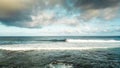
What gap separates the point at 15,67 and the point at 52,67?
118 inches

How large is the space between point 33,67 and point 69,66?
9.50 feet

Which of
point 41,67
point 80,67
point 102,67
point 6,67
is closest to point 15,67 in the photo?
point 6,67

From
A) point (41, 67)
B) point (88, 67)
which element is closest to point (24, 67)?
point (41, 67)

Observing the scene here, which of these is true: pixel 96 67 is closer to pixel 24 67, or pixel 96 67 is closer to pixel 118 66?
pixel 118 66

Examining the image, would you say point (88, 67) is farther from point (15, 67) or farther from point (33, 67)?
point (15, 67)

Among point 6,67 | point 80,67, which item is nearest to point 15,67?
point 6,67

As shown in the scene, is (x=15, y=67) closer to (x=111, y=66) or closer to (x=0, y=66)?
(x=0, y=66)

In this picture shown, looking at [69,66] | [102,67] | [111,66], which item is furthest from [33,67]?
[111,66]

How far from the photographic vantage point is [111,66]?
10.8 metres

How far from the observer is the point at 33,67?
10633mm

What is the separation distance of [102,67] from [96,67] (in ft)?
1.54

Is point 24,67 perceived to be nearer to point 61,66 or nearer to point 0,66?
point 0,66

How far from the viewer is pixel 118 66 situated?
10.6 metres

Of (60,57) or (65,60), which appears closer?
(65,60)
